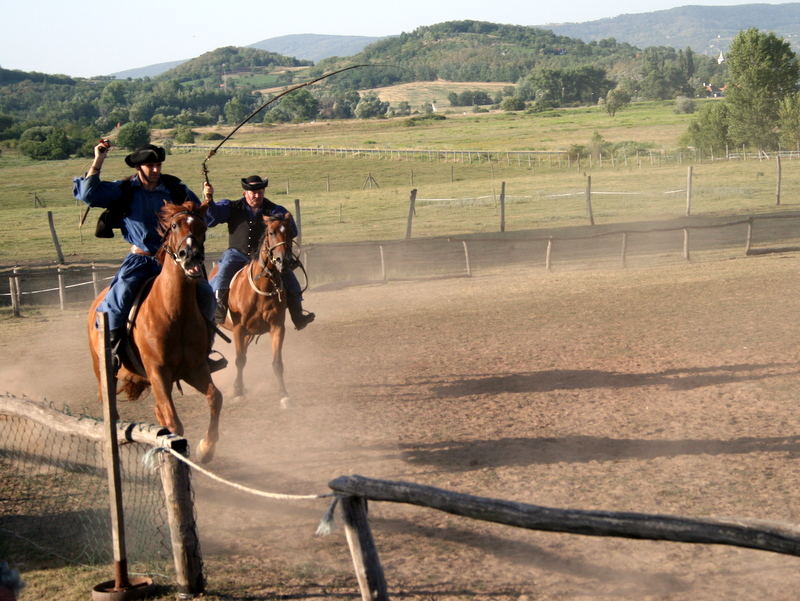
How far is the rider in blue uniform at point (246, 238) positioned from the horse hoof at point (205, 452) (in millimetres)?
3085

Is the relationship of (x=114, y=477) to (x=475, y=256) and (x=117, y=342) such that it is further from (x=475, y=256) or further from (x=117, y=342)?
(x=475, y=256)

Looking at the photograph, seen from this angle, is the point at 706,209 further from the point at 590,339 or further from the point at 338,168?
the point at 338,168

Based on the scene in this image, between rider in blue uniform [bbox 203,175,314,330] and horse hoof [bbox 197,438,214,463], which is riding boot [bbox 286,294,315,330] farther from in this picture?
horse hoof [bbox 197,438,214,463]

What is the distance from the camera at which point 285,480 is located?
8.45 m

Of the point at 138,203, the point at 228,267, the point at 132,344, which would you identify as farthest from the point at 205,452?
the point at 228,267

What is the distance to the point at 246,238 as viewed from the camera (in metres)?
12.1

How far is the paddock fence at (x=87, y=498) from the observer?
5.96m

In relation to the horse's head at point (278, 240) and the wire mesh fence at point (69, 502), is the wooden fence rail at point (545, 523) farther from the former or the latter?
the horse's head at point (278, 240)

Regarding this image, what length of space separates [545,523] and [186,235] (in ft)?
14.4

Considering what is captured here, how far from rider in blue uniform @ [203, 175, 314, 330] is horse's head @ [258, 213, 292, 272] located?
281 millimetres

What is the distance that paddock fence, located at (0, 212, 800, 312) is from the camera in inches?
915

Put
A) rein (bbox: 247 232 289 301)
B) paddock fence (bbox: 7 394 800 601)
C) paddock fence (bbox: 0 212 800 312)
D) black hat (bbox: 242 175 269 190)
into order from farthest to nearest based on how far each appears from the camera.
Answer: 1. paddock fence (bbox: 0 212 800 312)
2. black hat (bbox: 242 175 269 190)
3. rein (bbox: 247 232 289 301)
4. paddock fence (bbox: 7 394 800 601)

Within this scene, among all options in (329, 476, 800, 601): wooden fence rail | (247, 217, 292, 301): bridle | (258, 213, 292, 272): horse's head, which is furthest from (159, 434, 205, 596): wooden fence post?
(247, 217, 292, 301): bridle

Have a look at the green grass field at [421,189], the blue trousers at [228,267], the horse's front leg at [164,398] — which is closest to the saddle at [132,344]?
the horse's front leg at [164,398]
